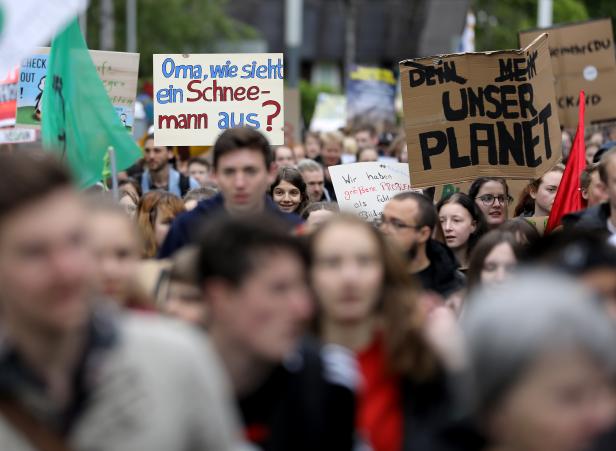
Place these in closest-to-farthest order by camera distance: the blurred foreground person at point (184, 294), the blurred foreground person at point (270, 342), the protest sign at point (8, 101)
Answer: the blurred foreground person at point (270, 342), the blurred foreground person at point (184, 294), the protest sign at point (8, 101)

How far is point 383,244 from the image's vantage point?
4.13 m

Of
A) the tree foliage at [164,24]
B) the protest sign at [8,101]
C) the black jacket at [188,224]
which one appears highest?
the tree foliage at [164,24]

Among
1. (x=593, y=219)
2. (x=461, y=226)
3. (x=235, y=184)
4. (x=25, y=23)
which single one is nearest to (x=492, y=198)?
(x=461, y=226)

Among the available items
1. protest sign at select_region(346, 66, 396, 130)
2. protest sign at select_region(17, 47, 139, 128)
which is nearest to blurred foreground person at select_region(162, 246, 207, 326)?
protest sign at select_region(17, 47, 139, 128)

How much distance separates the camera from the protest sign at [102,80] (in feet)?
39.0

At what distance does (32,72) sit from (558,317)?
31.7ft

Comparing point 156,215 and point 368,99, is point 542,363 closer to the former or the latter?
point 156,215

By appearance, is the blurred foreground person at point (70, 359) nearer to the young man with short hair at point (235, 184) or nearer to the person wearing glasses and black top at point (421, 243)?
the young man with short hair at point (235, 184)

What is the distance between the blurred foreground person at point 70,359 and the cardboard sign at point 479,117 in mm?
7466

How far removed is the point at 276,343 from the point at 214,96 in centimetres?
842

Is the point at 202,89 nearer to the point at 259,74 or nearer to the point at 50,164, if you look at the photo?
the point at 259,74

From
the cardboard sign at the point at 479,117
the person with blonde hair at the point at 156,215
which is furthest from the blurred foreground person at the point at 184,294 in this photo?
the cardboard sign at the point at 479,117

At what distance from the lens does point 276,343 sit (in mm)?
3232

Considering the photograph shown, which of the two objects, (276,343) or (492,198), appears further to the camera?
(492,198)
